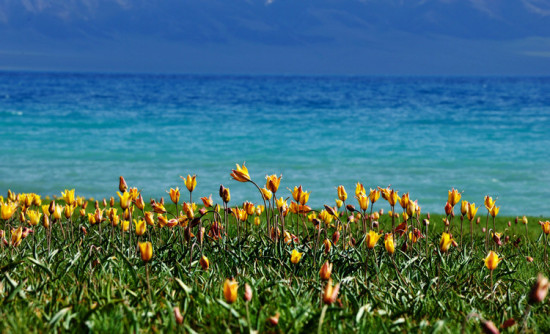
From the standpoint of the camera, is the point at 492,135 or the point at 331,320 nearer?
the point at 331,320

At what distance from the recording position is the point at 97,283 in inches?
144

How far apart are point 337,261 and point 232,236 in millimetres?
1806

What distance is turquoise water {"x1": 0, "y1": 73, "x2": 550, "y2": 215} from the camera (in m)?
15.4

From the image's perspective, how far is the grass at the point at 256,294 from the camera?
2.92 metres

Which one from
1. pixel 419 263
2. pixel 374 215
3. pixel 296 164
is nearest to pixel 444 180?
pixel 296 164

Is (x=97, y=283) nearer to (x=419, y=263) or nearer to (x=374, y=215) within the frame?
(x=419, y=263)

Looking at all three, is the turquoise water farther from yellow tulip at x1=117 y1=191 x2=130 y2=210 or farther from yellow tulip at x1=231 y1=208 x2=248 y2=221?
yellow tulip at x1=117 y1=191 x2=130 y2=210

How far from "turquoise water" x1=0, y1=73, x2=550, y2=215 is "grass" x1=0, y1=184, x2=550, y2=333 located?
897 cm

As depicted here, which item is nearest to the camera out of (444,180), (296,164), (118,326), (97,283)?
(118,326)

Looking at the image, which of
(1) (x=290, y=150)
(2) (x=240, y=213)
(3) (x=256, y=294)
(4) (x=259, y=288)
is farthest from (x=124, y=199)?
(1) (x=290, y=150)

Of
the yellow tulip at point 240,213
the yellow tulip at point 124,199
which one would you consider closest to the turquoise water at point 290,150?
the yellow tulip at point 240,213

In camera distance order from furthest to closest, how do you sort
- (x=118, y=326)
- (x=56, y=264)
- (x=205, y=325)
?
1. (x=56, y=264)
2. (x=205, y=325)
3. (x=118, y=326)

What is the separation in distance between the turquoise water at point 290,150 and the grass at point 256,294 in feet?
29.4

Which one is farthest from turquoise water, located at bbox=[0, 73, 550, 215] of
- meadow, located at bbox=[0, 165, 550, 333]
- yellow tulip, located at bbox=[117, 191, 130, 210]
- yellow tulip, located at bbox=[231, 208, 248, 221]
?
yellow tulip, located at bbox=[117, 191, 130, 210]
